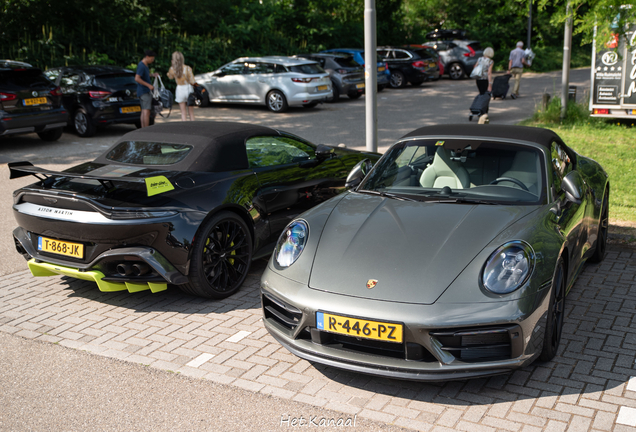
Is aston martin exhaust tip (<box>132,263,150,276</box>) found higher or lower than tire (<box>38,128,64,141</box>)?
lower

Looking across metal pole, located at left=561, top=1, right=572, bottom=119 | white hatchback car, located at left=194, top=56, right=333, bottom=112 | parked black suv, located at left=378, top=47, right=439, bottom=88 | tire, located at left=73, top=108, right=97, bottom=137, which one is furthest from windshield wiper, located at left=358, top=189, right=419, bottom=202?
parked black suv, located at left=378, top=47, right=439, bottom=88

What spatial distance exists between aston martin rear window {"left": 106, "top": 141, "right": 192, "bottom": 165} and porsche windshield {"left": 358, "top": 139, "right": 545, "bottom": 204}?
5.82ft

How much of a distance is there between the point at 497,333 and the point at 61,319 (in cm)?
350

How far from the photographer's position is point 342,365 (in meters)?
3.56

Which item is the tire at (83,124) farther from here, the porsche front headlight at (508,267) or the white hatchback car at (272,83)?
the porsche front headlight at (508,267)

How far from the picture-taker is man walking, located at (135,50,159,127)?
41.9 feet

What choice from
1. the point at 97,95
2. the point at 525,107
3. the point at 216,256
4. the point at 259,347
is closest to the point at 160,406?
the point at 259,347

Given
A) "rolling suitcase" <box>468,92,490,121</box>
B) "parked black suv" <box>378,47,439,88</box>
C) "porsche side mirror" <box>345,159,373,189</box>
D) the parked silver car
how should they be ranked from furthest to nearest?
the parked silver car < "parked black suv" <box>378,47,439,88</box> < "rolling suitcase" <box>468,92,490,121</box> < "porsche side mirror" <box>345,159,373,189</box>

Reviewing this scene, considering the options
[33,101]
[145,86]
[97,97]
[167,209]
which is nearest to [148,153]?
[167,209]

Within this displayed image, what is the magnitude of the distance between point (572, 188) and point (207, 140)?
3.16 m

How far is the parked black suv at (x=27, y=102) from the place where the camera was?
1194 centimetres

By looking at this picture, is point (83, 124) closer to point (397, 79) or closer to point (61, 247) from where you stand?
point (61, 247)

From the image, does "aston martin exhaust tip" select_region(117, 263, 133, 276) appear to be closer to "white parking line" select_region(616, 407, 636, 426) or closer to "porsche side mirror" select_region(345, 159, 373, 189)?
"porsche side mirror" select_region(345, 159, 373, 189)

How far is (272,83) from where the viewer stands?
17.8m
